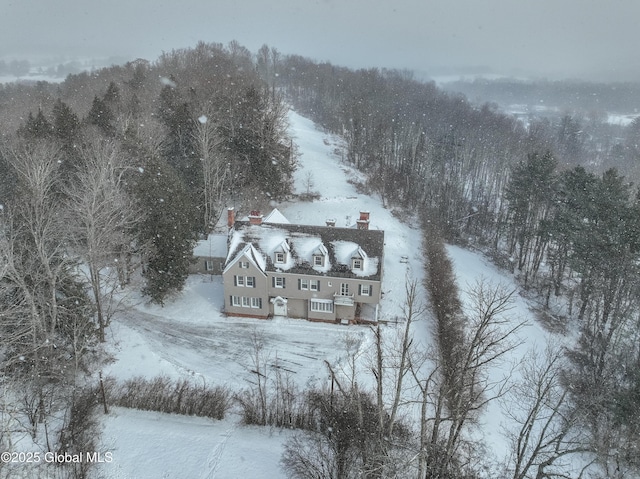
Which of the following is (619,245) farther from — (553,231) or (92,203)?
(92,203)

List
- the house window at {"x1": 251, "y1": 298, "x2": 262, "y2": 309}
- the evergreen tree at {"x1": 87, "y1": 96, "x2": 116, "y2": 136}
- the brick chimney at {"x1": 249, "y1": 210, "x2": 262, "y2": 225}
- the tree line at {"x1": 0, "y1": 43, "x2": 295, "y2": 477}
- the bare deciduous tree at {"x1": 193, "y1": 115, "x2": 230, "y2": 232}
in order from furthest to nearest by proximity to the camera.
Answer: the evergreen tree at {"x1": 87, "y1": 96, "x2": 116, "y2": 136} → the bare deciduous tree at {"x1": 193, "y1": 115, "x2": 230, "y2": 232} → the brick chimney at {"x1": 249, "y1": 210, "x2": 262, "y2": 225} → the house window at {"x1": 251, "y1": 298, "x2": 262, "y2": 309} → the tree line at {"x1": 0, "y1": 43, "x2": 295, "y2": 477}

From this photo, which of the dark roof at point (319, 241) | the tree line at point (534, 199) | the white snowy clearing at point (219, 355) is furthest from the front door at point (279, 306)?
the tree line at point (534, 199)

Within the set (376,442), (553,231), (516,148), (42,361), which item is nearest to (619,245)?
(553,231)

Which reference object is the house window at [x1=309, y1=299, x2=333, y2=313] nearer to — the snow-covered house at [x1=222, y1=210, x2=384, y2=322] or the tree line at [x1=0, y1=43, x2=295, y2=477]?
the snow-covered house at [x1=222, y1=210, x2=384, y2=322]

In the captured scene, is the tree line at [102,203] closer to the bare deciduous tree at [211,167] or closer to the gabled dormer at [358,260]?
the bare deciduous tree at [211,167]

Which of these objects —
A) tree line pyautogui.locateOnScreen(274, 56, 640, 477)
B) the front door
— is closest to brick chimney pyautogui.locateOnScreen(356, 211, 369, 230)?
the front door

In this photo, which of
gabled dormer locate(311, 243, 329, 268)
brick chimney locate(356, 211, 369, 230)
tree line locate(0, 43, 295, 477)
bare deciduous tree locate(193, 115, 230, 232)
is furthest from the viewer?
bare deciduous tree locate(193, 115, 230, 232)
